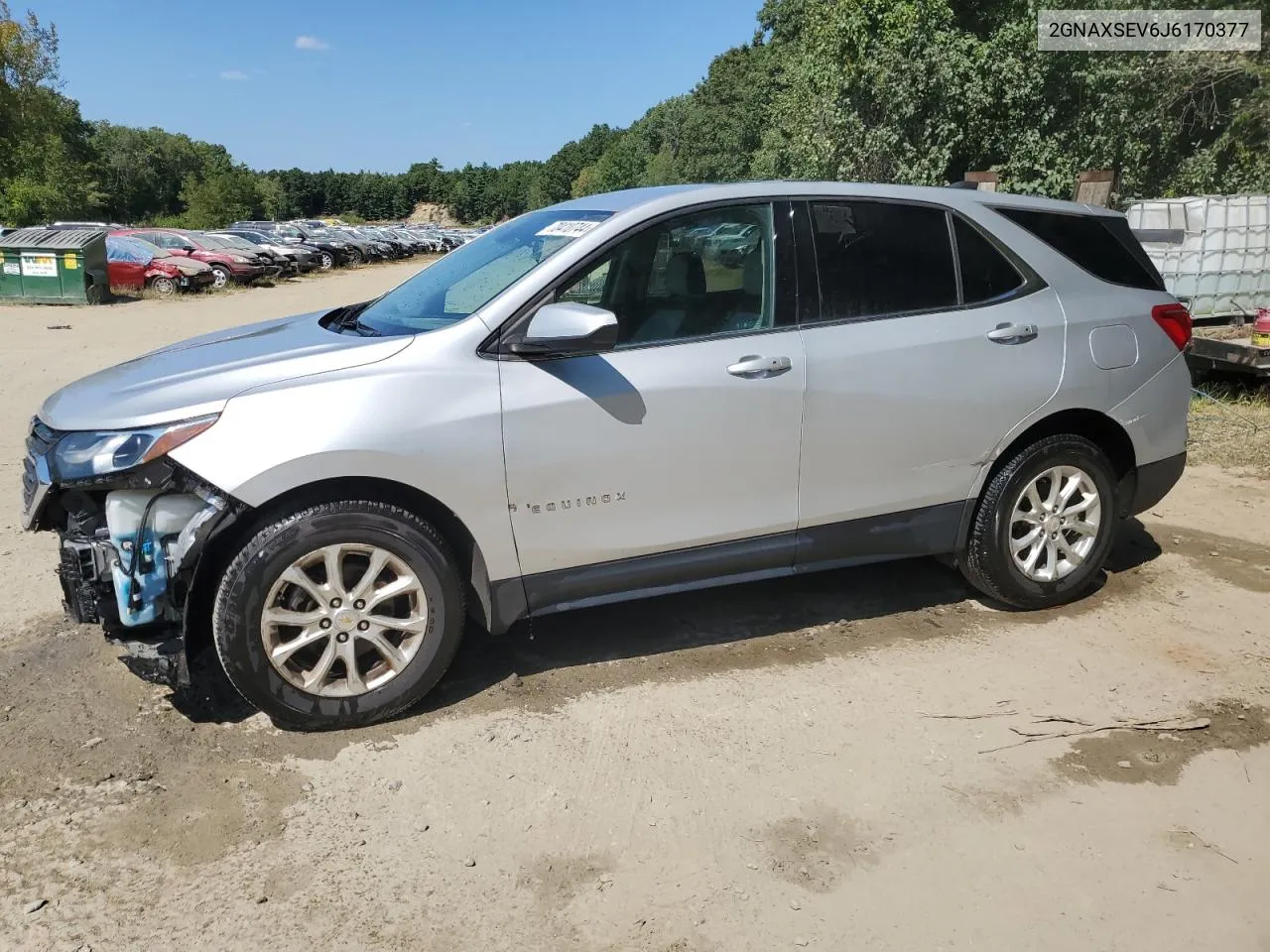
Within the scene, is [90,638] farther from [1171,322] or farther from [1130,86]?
[1130,86]

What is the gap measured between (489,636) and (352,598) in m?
1.00

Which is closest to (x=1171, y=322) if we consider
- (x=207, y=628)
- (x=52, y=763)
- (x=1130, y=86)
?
(x=207, y=628)

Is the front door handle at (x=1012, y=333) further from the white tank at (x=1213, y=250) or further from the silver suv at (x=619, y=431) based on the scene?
the white tank at (x=1213, y=250)

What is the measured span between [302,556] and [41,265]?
69.1 feet

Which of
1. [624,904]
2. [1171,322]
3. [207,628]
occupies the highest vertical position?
[1171,322]

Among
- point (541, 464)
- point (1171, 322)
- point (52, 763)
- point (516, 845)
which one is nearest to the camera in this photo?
point (516, 845)

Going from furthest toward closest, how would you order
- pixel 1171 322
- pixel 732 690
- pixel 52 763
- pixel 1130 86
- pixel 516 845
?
1. pixel 1130 86
2. pixel 1171 322
3. pixel 732 690
4. pixel 52 763
5. pixel 516 845

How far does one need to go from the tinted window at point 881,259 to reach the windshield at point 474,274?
92 centimetres

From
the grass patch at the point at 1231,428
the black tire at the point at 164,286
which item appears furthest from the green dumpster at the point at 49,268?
the grass patch at the point at 1231,428

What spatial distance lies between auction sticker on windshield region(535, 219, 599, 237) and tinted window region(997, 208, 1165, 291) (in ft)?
6.18

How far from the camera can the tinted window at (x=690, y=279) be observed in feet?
12.0

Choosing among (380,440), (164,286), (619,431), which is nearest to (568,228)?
(619,431)

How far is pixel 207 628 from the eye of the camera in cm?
331

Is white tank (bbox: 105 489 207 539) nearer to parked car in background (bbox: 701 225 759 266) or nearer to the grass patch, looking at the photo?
parked car in background (bbox: 701 225 759 266)
